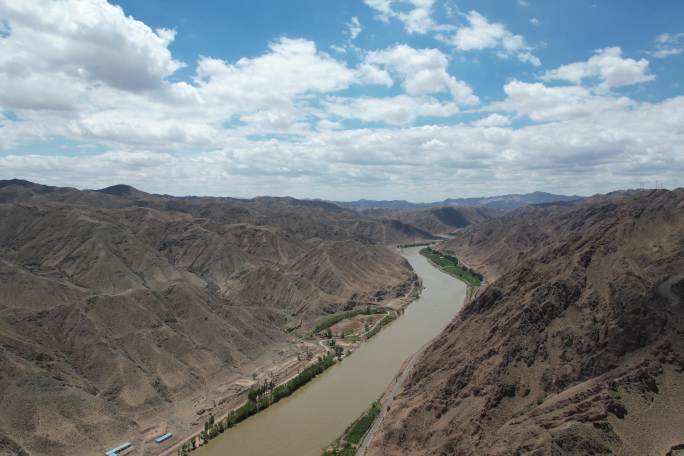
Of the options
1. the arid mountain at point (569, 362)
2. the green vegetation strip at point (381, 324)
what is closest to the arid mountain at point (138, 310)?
the green vegetation strip at point (381, 324)

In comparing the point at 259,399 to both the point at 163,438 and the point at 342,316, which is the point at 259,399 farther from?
the point at 342,316

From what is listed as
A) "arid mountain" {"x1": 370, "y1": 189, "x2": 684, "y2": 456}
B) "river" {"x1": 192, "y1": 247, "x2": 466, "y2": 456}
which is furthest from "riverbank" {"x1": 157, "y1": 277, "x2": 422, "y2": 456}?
"arid mountain" {"x1": 370, "y1": 189, "x2": 684, "y2": 456}

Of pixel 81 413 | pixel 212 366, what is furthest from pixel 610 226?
pixel 81 413

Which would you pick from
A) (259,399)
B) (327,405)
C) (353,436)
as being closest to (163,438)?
(259,399)

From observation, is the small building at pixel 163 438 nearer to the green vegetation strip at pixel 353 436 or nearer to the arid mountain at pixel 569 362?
the green vegetation strip at pixel 353 436

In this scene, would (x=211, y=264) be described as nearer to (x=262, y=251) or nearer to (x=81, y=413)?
(x=262, y=251)

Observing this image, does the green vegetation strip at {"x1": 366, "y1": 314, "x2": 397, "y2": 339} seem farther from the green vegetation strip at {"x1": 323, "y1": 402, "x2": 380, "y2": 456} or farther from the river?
the green vegetation strip at {"x1": 323, "y1": 402, "x2": 380, "y2": 456}
